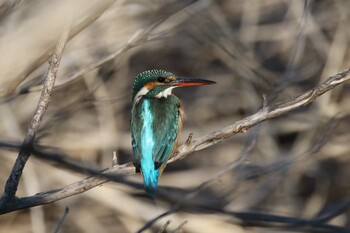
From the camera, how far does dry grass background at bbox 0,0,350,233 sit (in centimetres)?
435

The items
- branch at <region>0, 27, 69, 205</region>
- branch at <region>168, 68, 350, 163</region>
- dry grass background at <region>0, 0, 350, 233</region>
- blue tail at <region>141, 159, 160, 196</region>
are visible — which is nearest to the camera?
branch at <region>0, 27, 69, 205</region>

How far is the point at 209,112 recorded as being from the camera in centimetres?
519

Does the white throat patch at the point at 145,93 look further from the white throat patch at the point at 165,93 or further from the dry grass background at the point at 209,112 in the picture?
the dry grass background at the point at 209,112

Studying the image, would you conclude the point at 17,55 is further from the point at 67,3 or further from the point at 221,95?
the point at 221,95

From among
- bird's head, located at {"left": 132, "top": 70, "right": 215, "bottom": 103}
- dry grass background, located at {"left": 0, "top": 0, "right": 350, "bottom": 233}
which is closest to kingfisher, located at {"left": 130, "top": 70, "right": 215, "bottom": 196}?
bird's head, located at {"left": 132, "top": 70, "right": 215, "bottom": 103}

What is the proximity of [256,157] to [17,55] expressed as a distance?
3.66 meters

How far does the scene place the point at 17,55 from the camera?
4.17ft

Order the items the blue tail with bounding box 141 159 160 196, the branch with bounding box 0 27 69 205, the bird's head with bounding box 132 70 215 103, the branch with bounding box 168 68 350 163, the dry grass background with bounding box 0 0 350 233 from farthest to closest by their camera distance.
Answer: the dry grass background with bounding box 0 0 350 233, the bird's head with bounding box 132 70 215 103, the blue tail with bounding box 141 159 160 196, the branch with bounding box 168 68 350 163, the branch with bounding box 0 27 69 205

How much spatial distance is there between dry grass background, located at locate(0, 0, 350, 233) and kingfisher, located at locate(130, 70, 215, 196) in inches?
36.7

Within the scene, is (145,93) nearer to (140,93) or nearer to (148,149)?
(140,93)

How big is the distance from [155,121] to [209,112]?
7.89 ft

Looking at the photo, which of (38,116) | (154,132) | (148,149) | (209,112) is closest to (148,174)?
(148,149)

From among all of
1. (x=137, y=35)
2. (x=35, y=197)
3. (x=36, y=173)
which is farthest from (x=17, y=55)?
(x=36, y=173)

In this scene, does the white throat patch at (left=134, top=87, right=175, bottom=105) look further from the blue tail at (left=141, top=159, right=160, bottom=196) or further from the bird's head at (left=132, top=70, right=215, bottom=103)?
the blue tail at (left=141, top=159, right=160, bottom=196)
